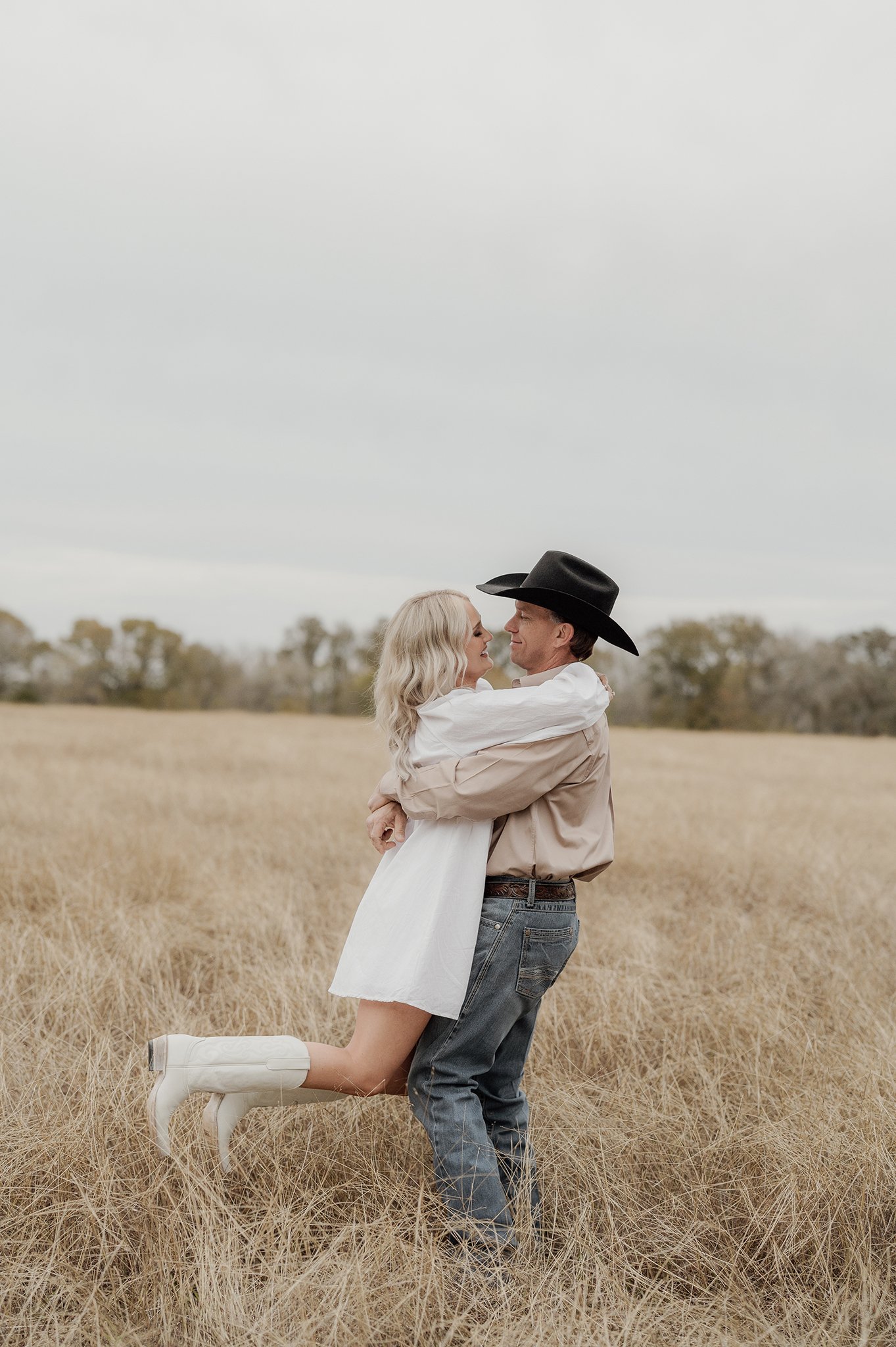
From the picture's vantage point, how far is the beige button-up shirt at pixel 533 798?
98.5 inches

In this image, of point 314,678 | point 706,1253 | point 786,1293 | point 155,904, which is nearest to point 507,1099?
point 706,1253

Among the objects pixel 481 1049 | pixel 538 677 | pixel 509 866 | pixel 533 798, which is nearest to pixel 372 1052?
pixel 481 1049

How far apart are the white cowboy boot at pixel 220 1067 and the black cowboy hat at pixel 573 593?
A: 1424 millimetres

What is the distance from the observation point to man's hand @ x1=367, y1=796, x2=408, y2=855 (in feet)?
8.86

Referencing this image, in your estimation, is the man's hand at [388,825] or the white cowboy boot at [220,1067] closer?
the white cowboy boot at [220,1067]

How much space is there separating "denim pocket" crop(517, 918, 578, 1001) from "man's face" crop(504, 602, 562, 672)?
0.76m

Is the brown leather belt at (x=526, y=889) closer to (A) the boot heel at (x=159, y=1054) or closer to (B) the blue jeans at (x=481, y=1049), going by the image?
(B) the blue jeans at (x=481, y=1049)

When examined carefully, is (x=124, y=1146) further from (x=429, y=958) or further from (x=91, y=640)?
(x=91, y=640)

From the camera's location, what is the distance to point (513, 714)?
253 cm

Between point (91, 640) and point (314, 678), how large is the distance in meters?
11.7

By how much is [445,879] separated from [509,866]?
186mm

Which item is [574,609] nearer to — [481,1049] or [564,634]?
[564,634]

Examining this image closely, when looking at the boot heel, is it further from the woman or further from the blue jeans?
the blue jeans

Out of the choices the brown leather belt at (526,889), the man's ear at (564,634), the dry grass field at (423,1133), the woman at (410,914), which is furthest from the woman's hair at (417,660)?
the dry grass field at (423,1133)
